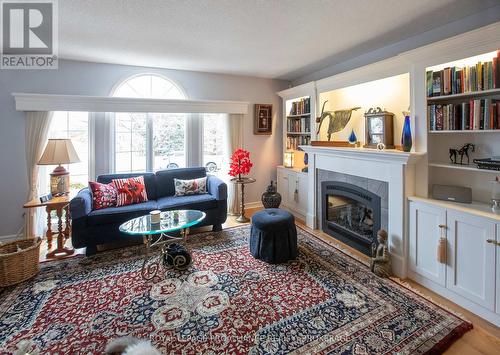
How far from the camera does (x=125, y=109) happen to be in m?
3.99

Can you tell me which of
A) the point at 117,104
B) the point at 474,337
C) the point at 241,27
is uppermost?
the point at 241,27

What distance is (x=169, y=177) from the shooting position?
4199 millimetres

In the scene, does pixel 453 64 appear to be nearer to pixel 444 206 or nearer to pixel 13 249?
pixel 444 206

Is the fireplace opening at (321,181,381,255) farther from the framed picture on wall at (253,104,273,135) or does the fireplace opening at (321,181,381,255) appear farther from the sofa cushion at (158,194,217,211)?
the framed picture on wall at (253,104,273,135)

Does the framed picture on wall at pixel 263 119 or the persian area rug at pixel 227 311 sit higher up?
the framed picture on wall at pixel 263 119

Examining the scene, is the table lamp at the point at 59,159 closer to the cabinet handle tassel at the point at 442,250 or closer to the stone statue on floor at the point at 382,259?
the stone statue on floor at the point at 382,259

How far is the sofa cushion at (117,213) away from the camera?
10.5ft

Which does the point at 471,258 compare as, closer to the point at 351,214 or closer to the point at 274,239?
the point at 351,214

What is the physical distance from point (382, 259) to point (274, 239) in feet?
3.62

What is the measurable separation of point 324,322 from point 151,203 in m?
2.69

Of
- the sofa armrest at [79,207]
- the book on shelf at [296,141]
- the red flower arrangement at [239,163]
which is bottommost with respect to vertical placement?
the sofa armrest at [79,207]

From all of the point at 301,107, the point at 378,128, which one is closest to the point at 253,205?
the point at 301,107

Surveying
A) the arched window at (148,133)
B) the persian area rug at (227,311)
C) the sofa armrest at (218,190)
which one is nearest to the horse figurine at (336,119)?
the sofa armrest at (218,190)

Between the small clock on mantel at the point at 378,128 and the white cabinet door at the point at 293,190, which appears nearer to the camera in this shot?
the small clock on mantel at the point at 378,128
